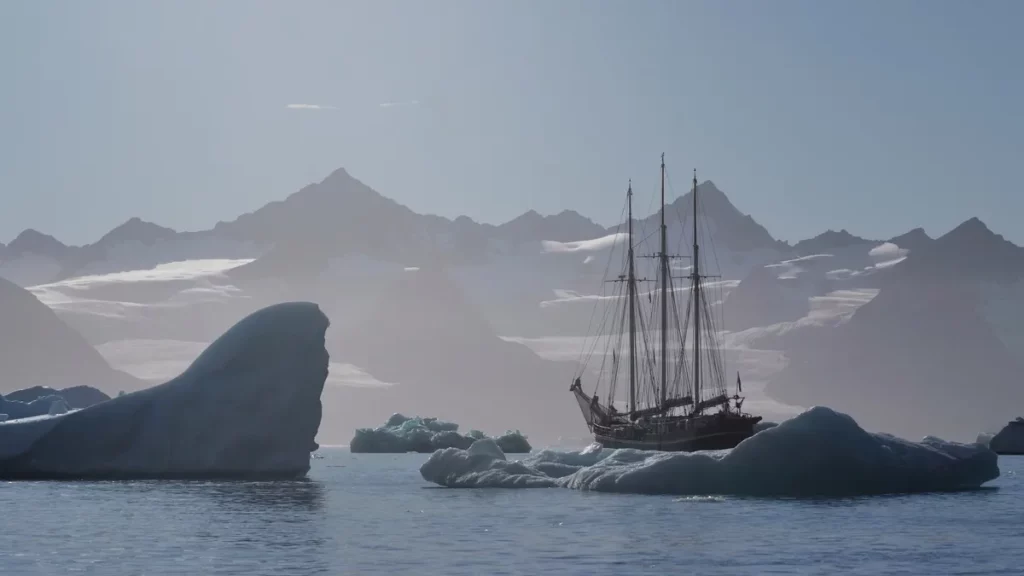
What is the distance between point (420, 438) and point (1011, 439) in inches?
2729

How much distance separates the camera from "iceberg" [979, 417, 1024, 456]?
14700 centimetres

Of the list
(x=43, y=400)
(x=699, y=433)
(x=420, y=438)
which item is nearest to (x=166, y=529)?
(x=699, y=433)

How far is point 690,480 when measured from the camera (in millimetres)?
50219

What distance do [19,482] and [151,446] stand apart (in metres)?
6.99

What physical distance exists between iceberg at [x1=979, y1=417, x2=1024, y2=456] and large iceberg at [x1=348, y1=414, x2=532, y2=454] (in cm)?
5546

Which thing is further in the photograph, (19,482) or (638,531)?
(19,482)

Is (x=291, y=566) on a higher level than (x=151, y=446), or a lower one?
lower

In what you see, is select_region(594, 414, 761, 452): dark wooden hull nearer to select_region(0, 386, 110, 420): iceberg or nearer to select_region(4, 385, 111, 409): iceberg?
select_region(0, 386, 110, 420): iceberg

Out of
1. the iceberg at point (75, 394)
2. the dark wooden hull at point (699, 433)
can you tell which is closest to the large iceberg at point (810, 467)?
the dark wooden hull at point (699, 433)

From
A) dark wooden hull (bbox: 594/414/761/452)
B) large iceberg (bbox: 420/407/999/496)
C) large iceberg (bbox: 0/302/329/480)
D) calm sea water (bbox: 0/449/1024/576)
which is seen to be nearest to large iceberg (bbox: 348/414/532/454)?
dark wooden hull (bbox: 594/414/761/452)

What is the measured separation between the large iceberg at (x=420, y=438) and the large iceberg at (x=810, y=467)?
88783mm

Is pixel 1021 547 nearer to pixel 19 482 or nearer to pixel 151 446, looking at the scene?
pixel 151 446

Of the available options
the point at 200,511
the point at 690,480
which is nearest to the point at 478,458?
the point at 690,480

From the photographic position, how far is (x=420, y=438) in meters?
151
